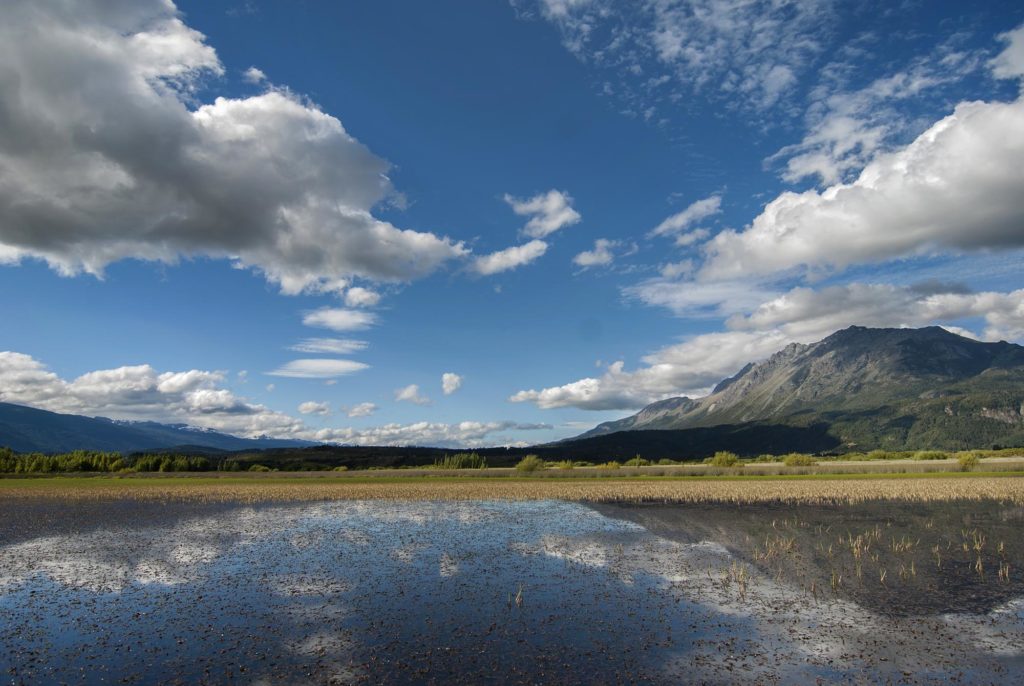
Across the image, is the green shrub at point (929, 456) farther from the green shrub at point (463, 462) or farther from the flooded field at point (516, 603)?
the flooded field at point (516, 603)

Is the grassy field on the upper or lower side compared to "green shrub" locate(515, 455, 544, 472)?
lower

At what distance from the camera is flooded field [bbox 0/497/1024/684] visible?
16.4m

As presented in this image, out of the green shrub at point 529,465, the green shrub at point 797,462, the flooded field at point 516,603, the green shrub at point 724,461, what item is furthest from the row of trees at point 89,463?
the green shrub at point 797,462

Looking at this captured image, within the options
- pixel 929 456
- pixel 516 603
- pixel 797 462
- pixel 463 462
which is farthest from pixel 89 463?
pixel 929 456

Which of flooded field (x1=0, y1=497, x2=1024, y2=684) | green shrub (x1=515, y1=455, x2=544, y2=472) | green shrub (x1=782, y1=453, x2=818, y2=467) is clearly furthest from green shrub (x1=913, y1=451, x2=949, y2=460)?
flooded field (x1=0, y1=497, x2=1024, y2=684)

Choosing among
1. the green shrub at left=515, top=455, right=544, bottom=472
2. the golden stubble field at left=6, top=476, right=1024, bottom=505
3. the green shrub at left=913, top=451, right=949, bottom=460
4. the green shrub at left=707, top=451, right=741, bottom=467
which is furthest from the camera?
the green shrub at left=913, top=451, right=949, bottom=460

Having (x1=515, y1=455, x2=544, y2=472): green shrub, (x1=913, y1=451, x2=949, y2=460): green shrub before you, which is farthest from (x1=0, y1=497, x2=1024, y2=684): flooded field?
(x1=913, y1=451, x2=949, y2=460): green shrub

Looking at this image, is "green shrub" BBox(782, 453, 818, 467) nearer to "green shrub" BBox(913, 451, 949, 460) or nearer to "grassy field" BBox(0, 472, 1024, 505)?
"green shrub" BBox(913, 451, 949, 460)

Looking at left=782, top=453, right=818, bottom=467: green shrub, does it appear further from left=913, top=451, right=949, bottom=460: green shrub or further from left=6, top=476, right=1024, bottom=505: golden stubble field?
left=6, top=476, right=1024, bottom=505: golden stubble field

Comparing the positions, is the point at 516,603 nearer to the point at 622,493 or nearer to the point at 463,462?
the point at 622,493

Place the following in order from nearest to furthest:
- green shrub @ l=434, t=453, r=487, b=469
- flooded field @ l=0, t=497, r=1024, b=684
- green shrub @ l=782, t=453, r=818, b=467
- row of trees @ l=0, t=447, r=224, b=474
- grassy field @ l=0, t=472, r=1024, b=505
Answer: flooded field @ l=0, t=497, r=1024, b=684 → grassy field @ l=0, t=472, r=1024, b=505 → green shrub @ l=782, t=453, r=818, b=467 → row of trees @ l=0, t=447, r=224, b=474 → green shrub @ l=434, t=453, r=487, b=469

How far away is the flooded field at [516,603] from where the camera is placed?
16.4 m

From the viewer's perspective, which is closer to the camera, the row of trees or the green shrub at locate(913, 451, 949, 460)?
the row of trees

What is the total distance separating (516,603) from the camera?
23.3m
